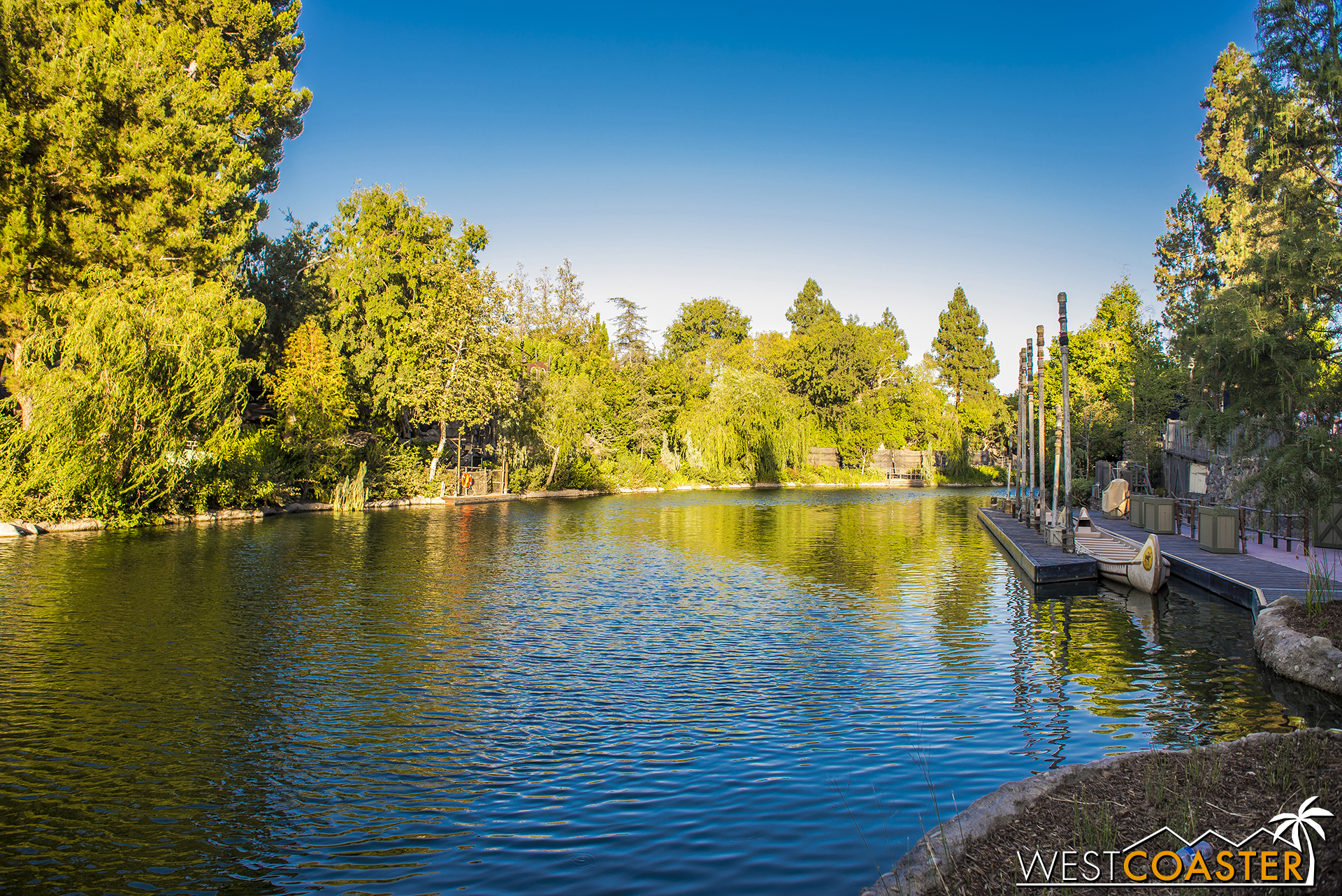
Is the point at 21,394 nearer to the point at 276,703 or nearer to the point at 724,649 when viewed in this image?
the point at 276,703

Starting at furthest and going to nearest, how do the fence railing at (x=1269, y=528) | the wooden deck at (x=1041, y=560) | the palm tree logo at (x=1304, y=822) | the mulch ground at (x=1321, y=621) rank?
the fence railing at (x=1269, y=528) < the wooden deck at (x=1041, y=560) < the mulch ground at (x=1321, y=621) < the palm tree logo at (x=1304, y=822)

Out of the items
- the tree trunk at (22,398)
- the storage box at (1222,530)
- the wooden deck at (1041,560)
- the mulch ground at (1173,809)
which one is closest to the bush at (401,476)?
the tree trunk at (22,398)

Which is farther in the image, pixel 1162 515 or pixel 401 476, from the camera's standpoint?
pixel 401 476

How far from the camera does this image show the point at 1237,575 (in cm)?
1544

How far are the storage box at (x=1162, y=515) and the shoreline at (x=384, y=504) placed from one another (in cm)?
2898

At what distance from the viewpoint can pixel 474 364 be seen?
4388 centimetres

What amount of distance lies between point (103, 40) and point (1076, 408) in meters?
45.4

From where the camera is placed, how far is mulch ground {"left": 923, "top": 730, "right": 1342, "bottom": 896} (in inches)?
166

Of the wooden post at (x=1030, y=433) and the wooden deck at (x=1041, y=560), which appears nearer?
the wooden deck at (x=1041, y=560)

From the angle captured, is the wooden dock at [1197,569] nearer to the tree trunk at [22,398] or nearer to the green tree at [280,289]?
the tree trunk at [22,398]

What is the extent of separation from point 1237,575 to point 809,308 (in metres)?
90.3

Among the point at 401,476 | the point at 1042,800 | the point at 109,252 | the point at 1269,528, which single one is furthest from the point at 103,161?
the point at 1269,528

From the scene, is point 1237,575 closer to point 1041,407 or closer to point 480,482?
point 1041,407

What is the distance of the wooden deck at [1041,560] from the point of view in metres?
17.7
